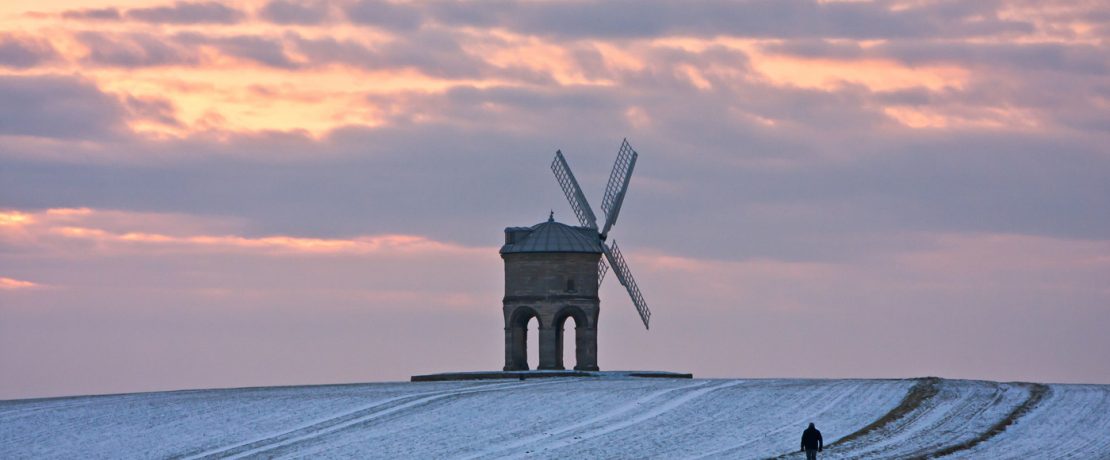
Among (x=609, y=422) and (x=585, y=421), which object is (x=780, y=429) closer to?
(x=609, y=422)

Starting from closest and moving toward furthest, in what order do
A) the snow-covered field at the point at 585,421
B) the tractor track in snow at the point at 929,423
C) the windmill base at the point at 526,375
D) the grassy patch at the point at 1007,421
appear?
the tractor track in snow at the point at 929,423
the grassy patch at the point at 1007,421
the snow-covered field at the point at 585,421
the windmill base at the point at 526,375

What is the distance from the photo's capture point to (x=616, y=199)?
10294 cm

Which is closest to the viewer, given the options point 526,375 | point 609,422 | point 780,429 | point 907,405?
point 780,429

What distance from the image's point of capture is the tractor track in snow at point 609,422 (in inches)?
2630

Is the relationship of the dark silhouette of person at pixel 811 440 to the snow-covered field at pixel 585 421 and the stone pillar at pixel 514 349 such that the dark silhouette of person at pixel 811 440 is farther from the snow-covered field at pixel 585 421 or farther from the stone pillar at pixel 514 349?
the stone pillar at pixel 514 349

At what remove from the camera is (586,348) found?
9638 cm

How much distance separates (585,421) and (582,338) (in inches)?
927

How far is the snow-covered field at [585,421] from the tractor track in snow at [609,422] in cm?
9

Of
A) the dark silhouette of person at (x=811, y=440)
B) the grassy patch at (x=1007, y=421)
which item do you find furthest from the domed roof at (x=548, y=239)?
the dark silhouette of person at (x=811, y=440)

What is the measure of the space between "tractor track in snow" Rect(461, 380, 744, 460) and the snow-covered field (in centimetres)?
9

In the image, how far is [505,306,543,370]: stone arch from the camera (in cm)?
9662

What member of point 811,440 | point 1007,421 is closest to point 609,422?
point 1007,421

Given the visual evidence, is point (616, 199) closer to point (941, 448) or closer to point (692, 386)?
point (692, 386)

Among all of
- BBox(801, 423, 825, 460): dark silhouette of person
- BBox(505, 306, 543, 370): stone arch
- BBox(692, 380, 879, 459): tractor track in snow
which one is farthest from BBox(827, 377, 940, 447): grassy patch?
BBox(505, 306, 543, 370): stone arch
